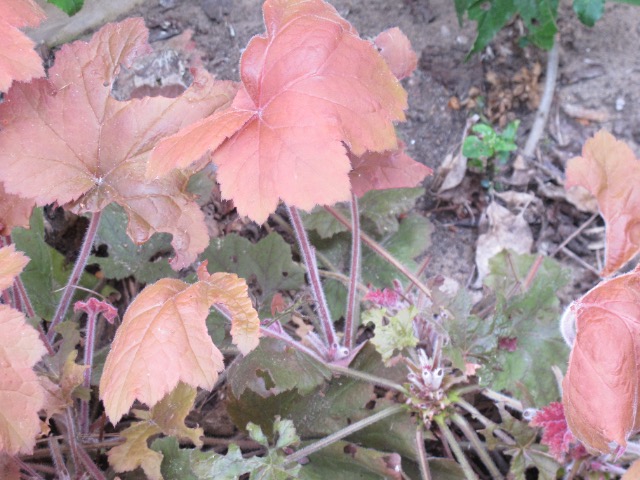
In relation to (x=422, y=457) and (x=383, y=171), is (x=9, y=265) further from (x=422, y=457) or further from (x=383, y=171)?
(x=422, y=457)

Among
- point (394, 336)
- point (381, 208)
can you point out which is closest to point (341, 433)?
point (394, 336)

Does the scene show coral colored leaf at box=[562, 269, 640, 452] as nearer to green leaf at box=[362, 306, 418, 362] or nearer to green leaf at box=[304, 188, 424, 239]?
green leaf at box=[362, 306, 418, 362]

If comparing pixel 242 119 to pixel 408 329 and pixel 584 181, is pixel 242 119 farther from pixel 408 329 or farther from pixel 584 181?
pixel 584 181

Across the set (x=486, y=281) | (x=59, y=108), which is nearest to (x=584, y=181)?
(x=486, y=281)

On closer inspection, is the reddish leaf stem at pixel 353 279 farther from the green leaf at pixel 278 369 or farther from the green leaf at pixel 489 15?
the green leaf at pixel 489 15

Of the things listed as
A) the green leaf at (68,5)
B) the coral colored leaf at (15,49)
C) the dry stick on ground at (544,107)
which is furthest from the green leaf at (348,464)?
the green leaf at (68,5)

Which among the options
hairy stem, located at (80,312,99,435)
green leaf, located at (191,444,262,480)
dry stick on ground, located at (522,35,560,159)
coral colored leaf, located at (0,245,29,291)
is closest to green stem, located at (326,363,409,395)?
green leaf, located at (191,444,262,480)

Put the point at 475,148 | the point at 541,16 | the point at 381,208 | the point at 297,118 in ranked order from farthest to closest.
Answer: the point at 475,148
the point at 541,16
the point at 381,208
the point at 297,118
